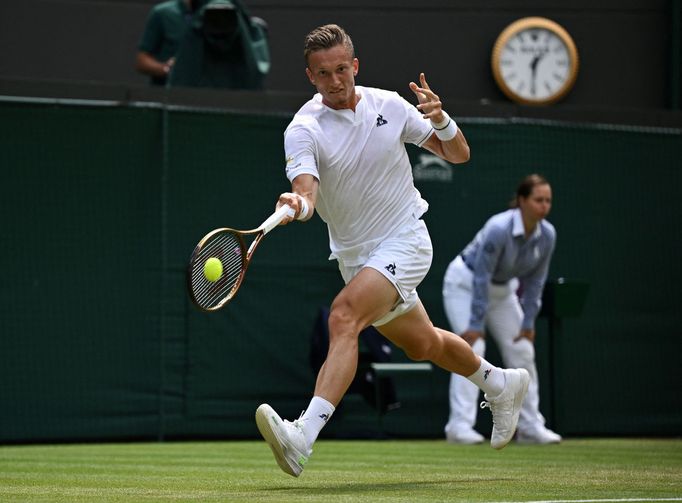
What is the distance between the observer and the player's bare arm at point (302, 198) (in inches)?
229

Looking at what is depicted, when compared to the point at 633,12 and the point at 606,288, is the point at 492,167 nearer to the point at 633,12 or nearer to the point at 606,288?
the point at 606,288

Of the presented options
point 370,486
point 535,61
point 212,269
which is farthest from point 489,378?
point 535,61

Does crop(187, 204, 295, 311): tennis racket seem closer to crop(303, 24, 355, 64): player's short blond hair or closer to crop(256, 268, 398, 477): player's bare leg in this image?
crop(256, 268, 398, 477): player's bare leg

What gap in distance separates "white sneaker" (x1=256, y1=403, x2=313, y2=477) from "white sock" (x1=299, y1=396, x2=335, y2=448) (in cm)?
4

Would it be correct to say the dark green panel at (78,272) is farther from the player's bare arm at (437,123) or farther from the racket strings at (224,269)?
the racket strings at (224,269)

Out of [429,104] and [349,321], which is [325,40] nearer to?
[429,104]

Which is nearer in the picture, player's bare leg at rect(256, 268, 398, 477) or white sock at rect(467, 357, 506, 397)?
player's bare leg at rect(256, 268, 398, 477)

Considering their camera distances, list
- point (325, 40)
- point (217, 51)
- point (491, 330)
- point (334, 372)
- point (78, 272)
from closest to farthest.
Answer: point (334, 372) < point (325, 40) < point (78, 272) < point (491, 330) < point (217, 51)

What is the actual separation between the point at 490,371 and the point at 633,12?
7.82 metres

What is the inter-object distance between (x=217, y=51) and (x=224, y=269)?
220 inches

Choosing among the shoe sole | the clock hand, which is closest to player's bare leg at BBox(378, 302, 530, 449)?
the shoe sole

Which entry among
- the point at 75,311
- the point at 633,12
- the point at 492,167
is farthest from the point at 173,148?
the point at 633,12

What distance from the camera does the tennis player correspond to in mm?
6086

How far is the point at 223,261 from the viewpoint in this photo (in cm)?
584
